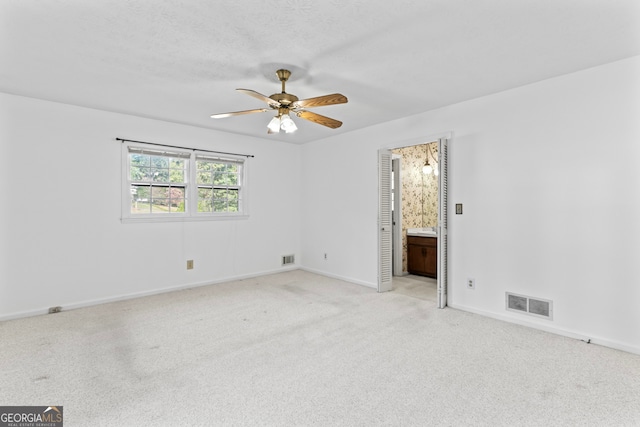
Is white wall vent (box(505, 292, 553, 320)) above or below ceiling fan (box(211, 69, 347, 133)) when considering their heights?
below

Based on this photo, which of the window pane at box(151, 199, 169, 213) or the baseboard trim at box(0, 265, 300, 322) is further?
the window pane at box(151, 199, 169, 213)

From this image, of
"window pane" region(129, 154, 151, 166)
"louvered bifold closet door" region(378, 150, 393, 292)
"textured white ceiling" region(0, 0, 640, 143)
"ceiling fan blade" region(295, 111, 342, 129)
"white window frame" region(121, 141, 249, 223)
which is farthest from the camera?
"louvered bifold closet door" region(378, 150, 393, 292)

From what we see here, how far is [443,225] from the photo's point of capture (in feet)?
12.5

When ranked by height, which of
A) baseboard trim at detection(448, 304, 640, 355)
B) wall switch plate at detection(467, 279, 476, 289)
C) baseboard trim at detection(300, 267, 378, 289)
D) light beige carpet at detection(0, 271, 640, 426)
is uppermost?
wall switch plate at detection(467, 279, 476, 289)

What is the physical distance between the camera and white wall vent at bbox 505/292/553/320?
310cm

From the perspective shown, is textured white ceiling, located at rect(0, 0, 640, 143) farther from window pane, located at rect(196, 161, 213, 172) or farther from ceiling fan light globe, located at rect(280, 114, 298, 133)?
window pane, located at rect(196, 161, 213, 172)

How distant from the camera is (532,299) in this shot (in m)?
3.20

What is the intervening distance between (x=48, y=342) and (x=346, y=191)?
4.09 meters

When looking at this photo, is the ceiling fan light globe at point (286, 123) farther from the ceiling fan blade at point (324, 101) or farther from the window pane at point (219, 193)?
the window pane at point (219, 193)

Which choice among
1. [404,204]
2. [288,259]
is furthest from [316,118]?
[288,259]

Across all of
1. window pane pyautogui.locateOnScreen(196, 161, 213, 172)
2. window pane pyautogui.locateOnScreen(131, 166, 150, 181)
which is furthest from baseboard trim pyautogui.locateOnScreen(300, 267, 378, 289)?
window pane pyautogui.locateOnScreen(131, 166, 150, 181)

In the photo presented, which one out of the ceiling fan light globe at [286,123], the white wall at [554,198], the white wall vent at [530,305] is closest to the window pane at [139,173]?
the ceiling fan light globe at [286,123]

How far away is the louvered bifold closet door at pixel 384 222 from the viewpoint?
4492mm

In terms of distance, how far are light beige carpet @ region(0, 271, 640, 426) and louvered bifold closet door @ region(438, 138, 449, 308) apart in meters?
0.30
